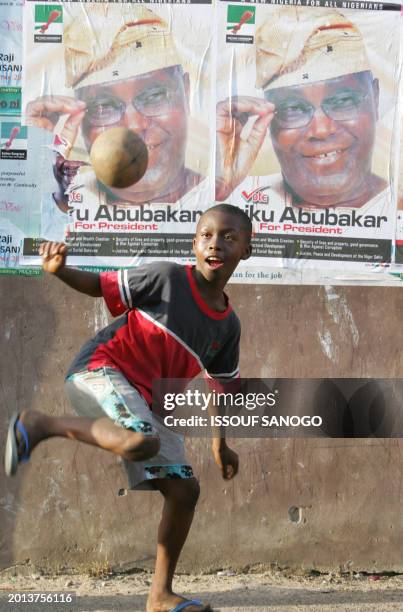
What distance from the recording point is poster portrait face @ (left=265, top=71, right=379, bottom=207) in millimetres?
6500

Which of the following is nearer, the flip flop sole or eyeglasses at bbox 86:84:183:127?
the flip flop sole

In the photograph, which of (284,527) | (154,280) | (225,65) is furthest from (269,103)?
(284,527)

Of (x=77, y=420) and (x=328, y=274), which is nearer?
(x=77, y=420)

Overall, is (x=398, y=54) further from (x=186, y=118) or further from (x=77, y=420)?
(x=77, y=420)

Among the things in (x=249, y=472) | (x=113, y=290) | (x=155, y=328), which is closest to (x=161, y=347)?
(x=155, y=328)

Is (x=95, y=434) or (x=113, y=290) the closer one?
(x=95, y=434)

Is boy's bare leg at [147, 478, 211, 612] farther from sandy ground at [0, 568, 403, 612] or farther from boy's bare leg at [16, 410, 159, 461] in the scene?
sandy ground at [0, 568, 403, 612]

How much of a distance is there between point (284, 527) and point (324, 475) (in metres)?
0.40

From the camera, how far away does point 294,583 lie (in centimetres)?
643

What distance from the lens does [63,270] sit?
4.70 m

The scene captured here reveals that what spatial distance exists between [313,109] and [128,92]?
1135 mm

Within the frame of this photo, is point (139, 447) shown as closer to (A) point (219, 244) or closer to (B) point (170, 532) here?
(B) point (170, 532)

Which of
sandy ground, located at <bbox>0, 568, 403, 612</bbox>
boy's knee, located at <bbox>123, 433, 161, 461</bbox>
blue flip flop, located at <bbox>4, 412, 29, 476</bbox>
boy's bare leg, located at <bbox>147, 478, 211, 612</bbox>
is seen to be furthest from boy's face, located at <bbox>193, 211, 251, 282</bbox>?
sandy ground, located at <bbox>0, 568, 403, 612</bbox>

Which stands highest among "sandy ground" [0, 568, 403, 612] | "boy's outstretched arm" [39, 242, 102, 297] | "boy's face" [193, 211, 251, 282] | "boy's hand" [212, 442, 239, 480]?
"boy's face" [193, 211, 251, 282]
